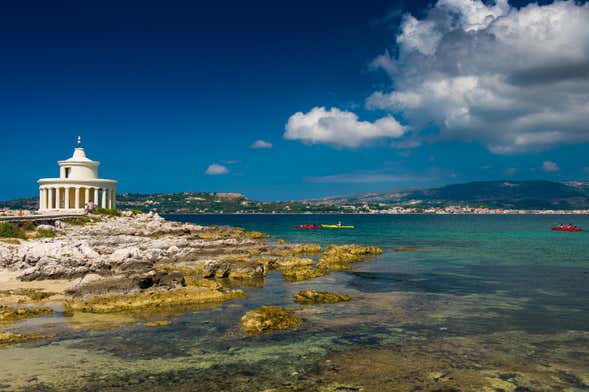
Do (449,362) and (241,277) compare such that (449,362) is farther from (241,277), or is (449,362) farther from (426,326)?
(241,277)

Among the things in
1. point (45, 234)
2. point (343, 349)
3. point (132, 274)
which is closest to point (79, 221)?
point (45, 234)

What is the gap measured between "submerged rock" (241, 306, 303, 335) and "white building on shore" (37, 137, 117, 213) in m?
71.7

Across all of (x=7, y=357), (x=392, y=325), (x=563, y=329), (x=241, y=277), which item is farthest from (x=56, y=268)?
(x=563, y=329)

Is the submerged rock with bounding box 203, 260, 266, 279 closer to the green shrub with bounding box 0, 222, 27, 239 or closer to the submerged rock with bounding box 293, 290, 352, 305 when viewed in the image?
the submerged rock with bounding box 293, 290, 352, 305

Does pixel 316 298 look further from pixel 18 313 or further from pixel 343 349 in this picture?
pixel 18 313

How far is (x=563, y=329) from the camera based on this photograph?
787 inches

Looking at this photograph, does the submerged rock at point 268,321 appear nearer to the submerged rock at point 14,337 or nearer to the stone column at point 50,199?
the submerged rock at point 14,337

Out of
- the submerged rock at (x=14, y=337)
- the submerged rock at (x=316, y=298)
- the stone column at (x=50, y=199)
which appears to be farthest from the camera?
the stone column at (x=50, y=199)

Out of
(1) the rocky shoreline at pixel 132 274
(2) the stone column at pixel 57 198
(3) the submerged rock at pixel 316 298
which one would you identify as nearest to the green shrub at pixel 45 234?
(1) the rocky shoreline at pixel 132 274

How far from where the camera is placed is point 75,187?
86.5m

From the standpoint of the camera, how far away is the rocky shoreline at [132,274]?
75.3 feet

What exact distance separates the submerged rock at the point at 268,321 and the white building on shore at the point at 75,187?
71.7 meters

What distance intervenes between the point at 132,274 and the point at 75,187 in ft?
221

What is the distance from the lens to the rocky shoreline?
22938mm
